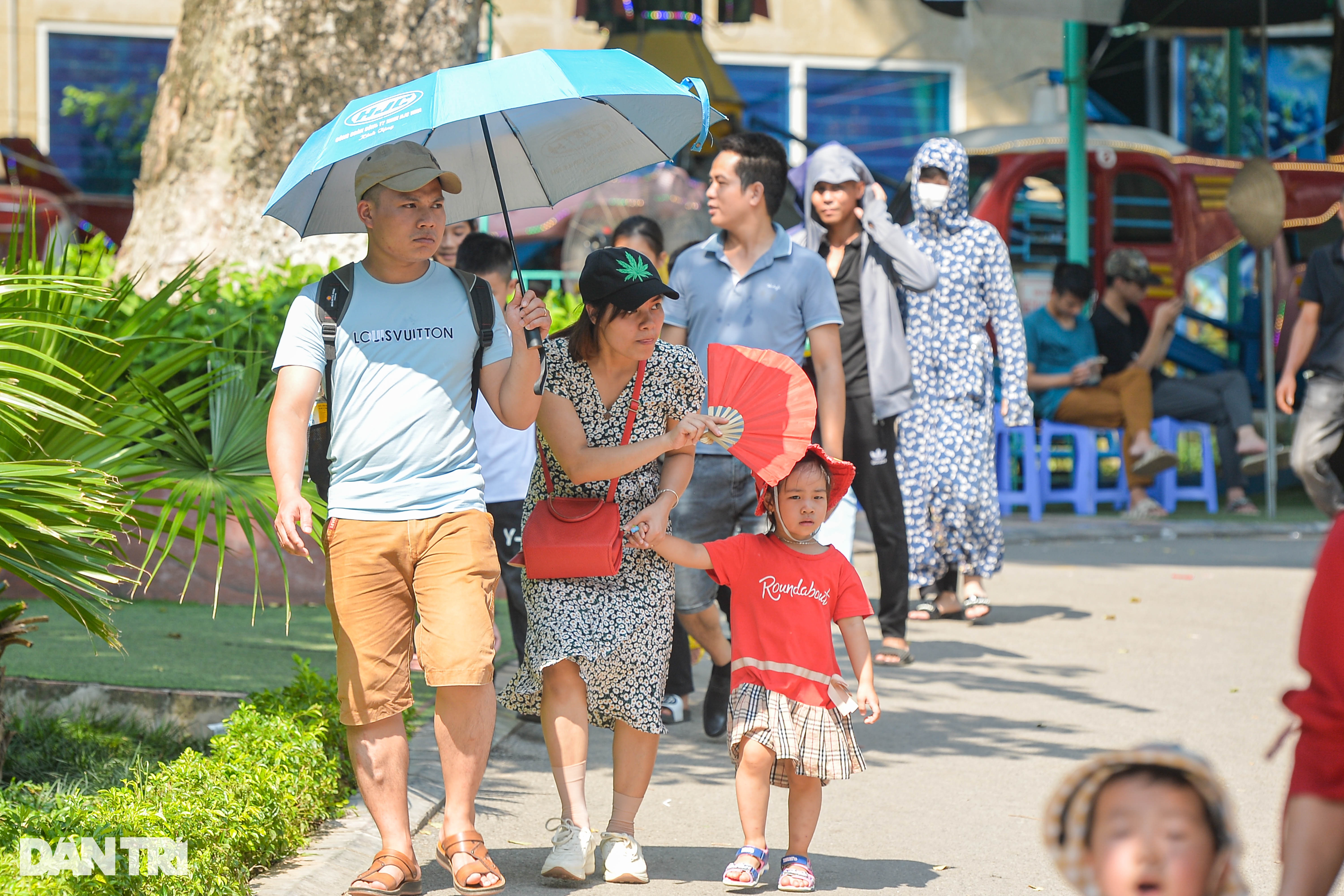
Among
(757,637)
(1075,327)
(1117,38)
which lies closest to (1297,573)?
(1075,327)

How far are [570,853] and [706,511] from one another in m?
1.73

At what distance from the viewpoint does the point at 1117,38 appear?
21.3 m

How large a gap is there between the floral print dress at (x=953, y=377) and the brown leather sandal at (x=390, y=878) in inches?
169

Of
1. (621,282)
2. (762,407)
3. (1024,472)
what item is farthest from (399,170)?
(1024,472)

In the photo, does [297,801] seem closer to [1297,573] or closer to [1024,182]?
[1297,573]

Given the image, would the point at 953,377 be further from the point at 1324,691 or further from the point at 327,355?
the point at 1324,691

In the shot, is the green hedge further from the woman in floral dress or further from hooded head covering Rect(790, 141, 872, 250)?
hooded head covering Rect(790, 141, 872, 250)

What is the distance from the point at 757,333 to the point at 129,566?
2572mm

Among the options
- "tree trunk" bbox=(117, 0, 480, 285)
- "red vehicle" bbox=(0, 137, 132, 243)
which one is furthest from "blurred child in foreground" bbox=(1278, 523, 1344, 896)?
"red vehicle" bbox=(0, 137, 132, 243)

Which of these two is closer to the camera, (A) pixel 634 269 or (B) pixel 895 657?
(A) pixel 634 269

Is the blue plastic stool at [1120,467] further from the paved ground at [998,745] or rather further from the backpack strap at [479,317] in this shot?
the backpack strap at [479,317]

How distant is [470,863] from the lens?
377cm

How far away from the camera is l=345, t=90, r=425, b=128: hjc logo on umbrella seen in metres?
3.90

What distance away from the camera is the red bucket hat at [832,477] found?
414 cm
